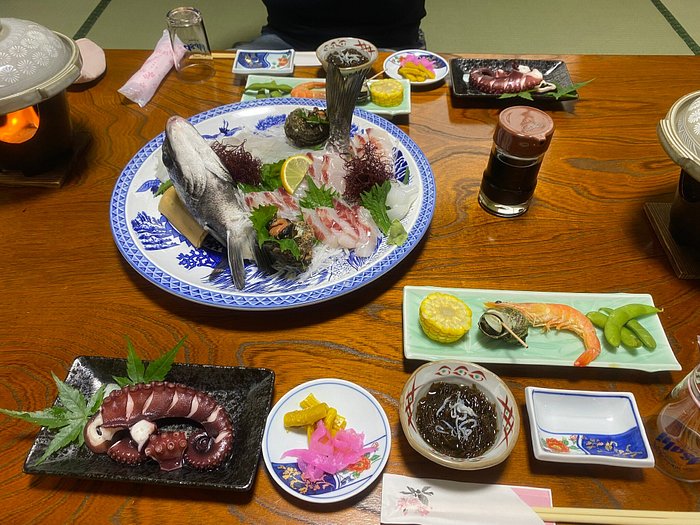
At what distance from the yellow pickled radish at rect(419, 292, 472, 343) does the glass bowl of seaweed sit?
0.09m

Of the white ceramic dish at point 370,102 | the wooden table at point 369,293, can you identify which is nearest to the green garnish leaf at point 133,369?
the wooden table at point 369,293

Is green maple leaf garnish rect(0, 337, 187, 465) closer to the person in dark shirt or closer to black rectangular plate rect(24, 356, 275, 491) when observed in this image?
black rectangular plate rect(24, 356, 275, 491)

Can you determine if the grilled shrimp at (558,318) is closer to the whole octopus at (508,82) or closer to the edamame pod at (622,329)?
the edamame pod at (622,329)

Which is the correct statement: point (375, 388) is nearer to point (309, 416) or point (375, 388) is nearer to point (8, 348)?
point (309, 416)

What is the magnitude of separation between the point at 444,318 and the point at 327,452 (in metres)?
Result: 0.45

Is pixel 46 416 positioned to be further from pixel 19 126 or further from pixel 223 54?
pixel 223 54

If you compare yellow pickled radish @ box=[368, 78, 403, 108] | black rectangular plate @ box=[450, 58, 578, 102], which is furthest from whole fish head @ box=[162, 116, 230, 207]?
black rectangular plate @ box=[450, 58, 578, 102]

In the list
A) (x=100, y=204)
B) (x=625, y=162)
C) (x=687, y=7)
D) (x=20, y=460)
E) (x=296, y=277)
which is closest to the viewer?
(x=20, y=460)

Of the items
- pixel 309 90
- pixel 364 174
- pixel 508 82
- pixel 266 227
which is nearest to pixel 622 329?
pixel 364 174

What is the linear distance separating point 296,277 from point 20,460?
2.57ft

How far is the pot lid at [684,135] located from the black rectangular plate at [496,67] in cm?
72

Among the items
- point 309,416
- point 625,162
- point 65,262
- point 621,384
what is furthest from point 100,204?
point 625,162

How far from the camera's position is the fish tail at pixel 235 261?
1404 mm

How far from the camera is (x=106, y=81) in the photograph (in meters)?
2.25
